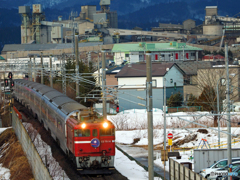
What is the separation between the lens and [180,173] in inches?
741

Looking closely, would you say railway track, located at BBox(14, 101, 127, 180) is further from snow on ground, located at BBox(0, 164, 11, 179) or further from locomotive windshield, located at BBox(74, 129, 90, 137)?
snow on ground, located at BBox(0, 164, 11, 179)

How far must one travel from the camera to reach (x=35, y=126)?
31.8 metres

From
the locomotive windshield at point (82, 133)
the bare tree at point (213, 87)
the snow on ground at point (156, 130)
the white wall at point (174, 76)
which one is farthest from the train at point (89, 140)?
the white wall at point (174, 76)

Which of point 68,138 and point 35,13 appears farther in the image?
point 35,13

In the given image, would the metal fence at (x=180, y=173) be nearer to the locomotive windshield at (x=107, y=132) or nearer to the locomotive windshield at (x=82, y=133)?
the locomotive windshield at (x=107, y=132)

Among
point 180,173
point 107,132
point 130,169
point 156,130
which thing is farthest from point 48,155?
point 156,130

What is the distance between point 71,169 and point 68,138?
5.16ft

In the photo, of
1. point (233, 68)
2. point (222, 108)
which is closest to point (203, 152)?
point (222, 108)

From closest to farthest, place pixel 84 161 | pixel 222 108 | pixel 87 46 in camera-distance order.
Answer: pixel 84 161, pixel 222 108, pixel 87 46

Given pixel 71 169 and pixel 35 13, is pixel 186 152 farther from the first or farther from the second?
pixel 35 13

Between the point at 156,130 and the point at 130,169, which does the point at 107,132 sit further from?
the point at 156,130

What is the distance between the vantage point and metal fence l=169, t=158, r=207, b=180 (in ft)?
56.1

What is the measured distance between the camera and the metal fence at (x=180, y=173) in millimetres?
17109

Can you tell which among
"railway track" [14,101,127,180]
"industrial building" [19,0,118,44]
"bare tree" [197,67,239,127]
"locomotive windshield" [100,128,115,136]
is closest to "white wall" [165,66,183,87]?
"bare tree" [197,67,239,127]
